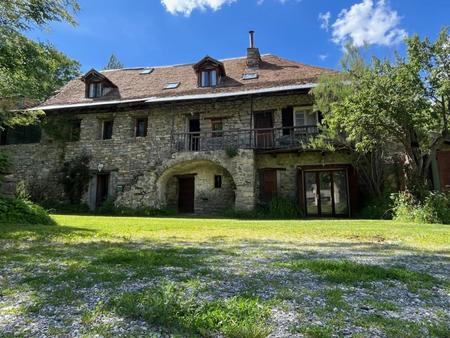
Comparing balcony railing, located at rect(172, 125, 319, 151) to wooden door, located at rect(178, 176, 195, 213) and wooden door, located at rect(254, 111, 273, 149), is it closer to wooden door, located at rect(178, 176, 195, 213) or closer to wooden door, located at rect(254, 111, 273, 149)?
wooden door, located at rect(254, 111, 273, 149)

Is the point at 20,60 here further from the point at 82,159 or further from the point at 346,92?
the point at 346,92

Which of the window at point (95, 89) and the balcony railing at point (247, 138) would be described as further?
the window at point (95, 89)

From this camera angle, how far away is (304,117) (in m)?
14.9

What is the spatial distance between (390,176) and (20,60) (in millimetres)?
12536

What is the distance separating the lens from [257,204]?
13.8 m

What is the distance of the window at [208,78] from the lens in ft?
54.0

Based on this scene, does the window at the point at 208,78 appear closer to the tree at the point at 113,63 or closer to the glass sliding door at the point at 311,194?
the glass sliding door at the point at 311,194

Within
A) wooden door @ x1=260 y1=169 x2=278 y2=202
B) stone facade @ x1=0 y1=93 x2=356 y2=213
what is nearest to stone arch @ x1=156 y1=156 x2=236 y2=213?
stone facade @ x1=0 y1=93 x2=356 y2=213

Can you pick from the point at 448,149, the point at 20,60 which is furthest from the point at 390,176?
the point at 20,60

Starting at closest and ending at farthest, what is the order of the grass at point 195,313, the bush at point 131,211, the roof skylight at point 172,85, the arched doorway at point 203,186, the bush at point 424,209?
1. the grass at point 195,313
2. the bush at point 424,209
3. the bush at point 131,211
4. the arched doorway at point 203,186
5. the roof skylight at point 172,85

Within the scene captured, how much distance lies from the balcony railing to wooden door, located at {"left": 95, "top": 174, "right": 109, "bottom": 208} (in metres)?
4.18

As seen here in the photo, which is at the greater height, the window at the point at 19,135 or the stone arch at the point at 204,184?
the window at the point at 19,135

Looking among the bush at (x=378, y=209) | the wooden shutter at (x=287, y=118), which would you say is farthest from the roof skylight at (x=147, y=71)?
the bush at (x=378, y=209)

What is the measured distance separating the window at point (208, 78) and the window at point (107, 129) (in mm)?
5313
